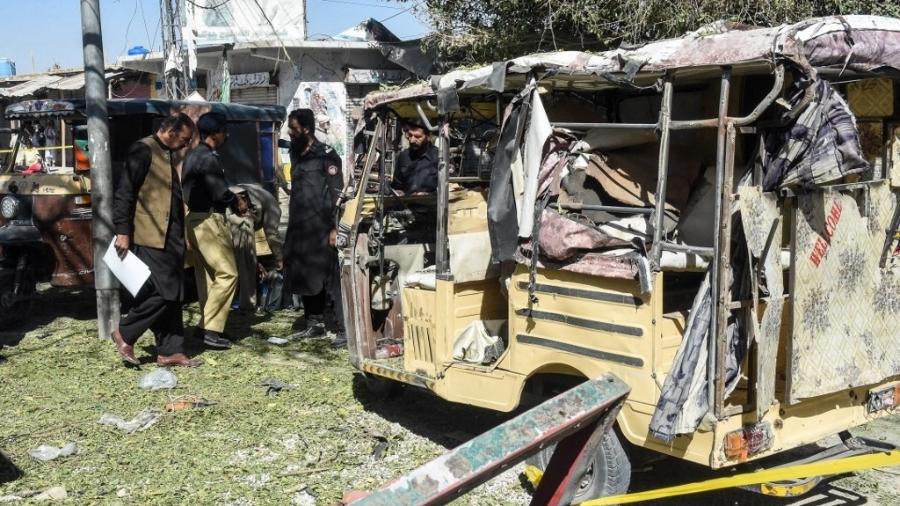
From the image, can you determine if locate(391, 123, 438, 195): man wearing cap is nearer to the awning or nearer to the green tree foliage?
the green tree foliage

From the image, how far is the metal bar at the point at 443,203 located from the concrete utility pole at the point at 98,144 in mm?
3889

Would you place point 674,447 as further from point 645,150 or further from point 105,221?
point 105,221

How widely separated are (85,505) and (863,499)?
391cm

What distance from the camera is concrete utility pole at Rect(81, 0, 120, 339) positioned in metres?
7.73

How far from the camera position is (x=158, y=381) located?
6645 mm

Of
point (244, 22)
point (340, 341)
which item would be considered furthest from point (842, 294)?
point (244, 22)

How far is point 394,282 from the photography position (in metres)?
6.31

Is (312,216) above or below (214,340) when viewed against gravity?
above

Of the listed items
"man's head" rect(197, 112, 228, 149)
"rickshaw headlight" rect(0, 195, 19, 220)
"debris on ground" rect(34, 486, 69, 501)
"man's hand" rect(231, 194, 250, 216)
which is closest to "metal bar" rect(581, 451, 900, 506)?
"debris on ground" rect(34, 486, 69, 501)

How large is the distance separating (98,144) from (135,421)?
9.62 ft

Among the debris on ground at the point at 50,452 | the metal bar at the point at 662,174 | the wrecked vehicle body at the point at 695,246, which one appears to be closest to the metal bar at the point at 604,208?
the wrecked vehicle body at the point at 695,246

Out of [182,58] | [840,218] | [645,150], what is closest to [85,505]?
[645,150]

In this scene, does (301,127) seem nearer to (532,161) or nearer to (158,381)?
(158,381)

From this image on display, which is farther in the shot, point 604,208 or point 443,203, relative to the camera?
point 443,203
